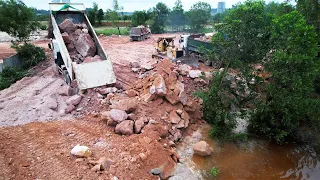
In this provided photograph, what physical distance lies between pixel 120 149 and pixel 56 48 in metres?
6.77

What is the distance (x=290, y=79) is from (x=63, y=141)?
6.84 meters

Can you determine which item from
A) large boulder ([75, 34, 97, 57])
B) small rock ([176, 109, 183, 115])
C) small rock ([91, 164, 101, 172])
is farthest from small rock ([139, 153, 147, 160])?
large boulder ([75, 34, 97, 57])

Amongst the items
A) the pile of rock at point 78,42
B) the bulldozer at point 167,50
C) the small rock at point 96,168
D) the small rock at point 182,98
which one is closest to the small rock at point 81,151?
the small rock at point 96,168

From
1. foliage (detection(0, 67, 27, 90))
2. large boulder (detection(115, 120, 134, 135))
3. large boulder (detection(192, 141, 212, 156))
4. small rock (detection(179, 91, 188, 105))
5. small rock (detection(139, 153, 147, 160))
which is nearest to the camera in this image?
small rock (detection(139, 153, 147, 160))

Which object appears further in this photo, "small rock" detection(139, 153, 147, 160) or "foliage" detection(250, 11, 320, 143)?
"foliage" detection(250, 11, 320, 143)

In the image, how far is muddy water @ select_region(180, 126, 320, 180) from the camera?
7.23 meters

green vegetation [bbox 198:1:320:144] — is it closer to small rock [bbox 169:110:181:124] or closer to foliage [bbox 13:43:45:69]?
small rock [bbox 169:110:181:124]

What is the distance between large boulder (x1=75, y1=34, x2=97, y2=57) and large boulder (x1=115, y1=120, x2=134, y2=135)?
412 centimetres

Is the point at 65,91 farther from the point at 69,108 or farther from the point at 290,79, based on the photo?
the point at 290,79

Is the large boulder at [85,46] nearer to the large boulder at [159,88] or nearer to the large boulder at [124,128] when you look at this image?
the large boulder at [159,88]

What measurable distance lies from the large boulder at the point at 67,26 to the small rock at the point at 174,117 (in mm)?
6183

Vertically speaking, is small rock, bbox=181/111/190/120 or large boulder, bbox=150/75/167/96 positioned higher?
large boulder, bbox=150/75/167/96

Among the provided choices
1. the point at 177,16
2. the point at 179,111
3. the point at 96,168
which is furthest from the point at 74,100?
the point at 177,16

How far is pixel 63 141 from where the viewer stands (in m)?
6.77
